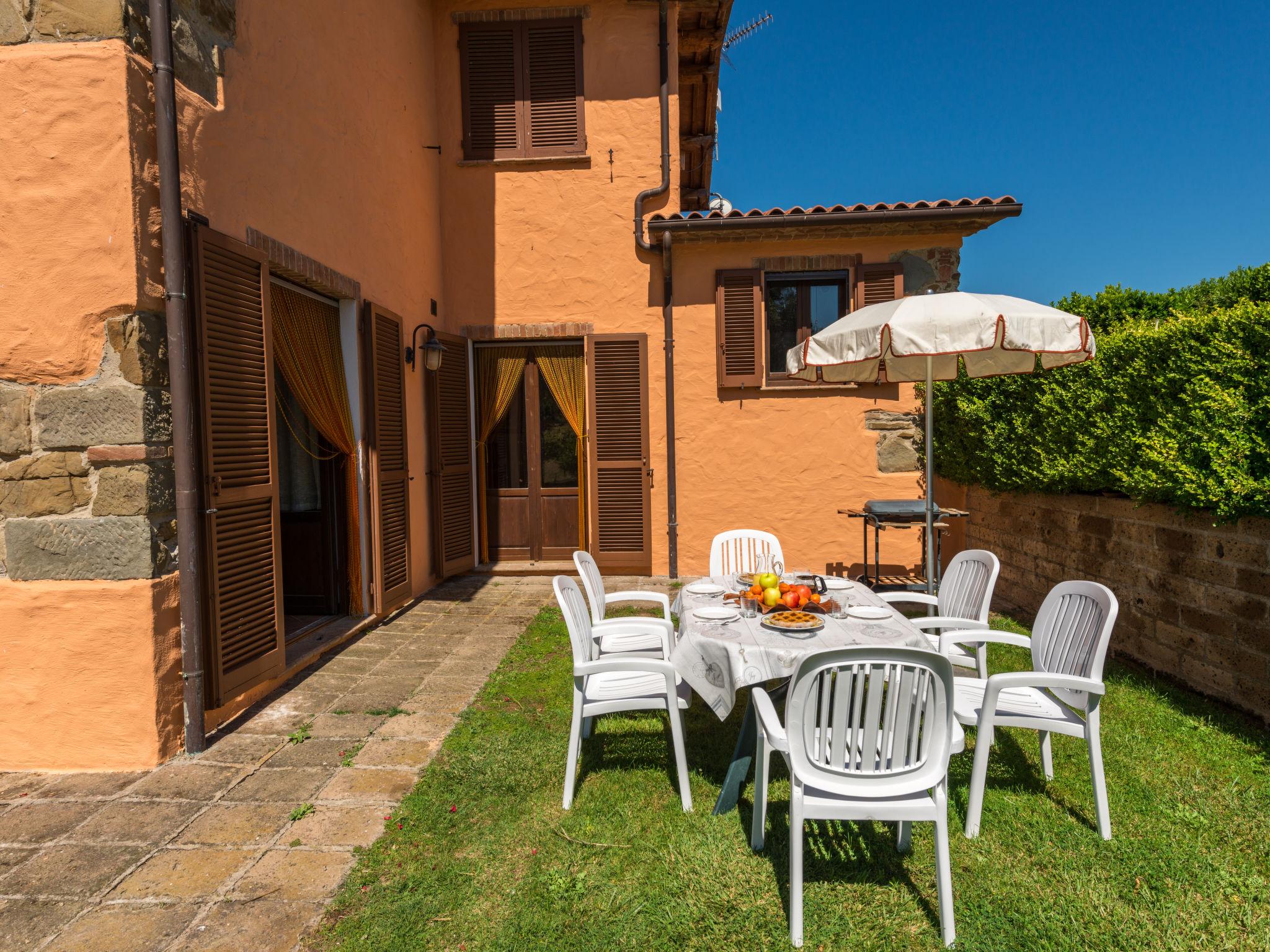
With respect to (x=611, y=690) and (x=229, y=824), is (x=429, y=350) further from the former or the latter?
(x=229, y=824)

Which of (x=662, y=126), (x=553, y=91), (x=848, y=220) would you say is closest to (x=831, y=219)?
(x=848, y=220)

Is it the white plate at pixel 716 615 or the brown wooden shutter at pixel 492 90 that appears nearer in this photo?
the white plate at pixel 716 615

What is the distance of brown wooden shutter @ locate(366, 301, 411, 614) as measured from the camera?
17.1 ft

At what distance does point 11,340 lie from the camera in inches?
118

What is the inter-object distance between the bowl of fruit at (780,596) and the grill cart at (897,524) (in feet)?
8.66

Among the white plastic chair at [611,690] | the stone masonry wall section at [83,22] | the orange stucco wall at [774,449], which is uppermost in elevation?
the stone masonry wall section at [83,22]

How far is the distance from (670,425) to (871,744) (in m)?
5.03

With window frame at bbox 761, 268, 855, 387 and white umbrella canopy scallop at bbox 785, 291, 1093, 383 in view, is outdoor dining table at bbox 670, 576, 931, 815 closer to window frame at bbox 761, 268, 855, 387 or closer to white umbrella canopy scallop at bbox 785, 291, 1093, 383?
white umbrella canopy scallop at bbox 785, 291, 1093, 383

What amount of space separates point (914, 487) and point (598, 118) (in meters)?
4.71

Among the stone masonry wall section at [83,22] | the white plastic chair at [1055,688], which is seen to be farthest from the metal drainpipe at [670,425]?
the stone masonry wall section at [83,22]

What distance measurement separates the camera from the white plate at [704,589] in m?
3.44

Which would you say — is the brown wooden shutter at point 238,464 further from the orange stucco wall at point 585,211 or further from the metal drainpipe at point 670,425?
the metal drainpipe at point 670,425

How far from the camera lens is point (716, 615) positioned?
2957mm

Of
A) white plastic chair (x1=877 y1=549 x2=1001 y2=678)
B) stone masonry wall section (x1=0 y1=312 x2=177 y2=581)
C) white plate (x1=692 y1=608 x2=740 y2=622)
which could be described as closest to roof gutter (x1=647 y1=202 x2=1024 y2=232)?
white plastic chair (x1=877 y1=549 x2=1001 y2=678)
